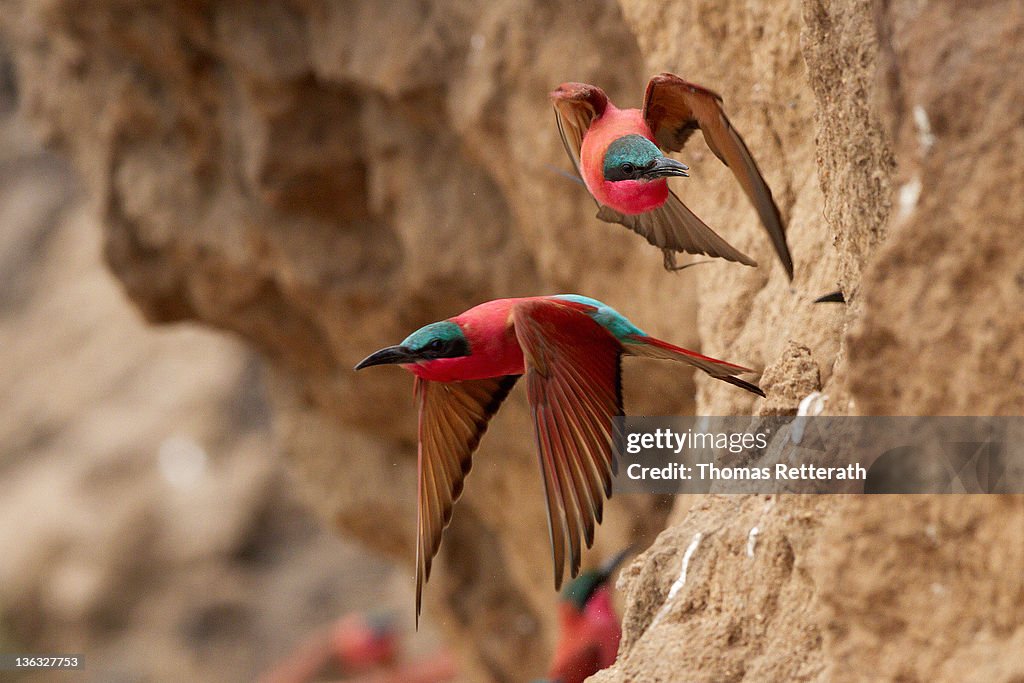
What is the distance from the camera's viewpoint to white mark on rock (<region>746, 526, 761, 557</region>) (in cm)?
164

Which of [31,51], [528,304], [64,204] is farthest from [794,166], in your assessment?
[64,204]

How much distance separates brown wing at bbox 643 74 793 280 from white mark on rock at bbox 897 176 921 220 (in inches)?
16.0

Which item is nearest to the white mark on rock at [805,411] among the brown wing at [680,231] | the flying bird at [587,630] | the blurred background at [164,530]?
the brown wing at [680,231]

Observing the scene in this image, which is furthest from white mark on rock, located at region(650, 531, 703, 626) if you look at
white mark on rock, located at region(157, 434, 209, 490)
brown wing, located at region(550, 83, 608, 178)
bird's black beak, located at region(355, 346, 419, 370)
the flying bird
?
white mark on rock, located at region(157, 434, 209, 490)

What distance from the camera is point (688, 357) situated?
182cm

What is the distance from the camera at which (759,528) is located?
5.38ft

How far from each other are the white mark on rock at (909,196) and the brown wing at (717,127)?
16.0 inches

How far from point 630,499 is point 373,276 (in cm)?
129

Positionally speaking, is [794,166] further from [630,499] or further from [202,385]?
[202,385]

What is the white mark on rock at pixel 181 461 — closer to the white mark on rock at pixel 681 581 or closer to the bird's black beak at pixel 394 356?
the bird's black beak at pixel 394 356

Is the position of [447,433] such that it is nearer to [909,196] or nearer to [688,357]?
[688,357]

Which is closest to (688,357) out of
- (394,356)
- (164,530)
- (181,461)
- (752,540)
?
(752,540)

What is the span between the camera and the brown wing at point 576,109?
6.30 feet

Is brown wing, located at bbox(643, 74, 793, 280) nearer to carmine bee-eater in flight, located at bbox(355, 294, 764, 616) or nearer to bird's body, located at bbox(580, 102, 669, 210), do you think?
bird's body, located at bbox(580, 102, 669, 210)
